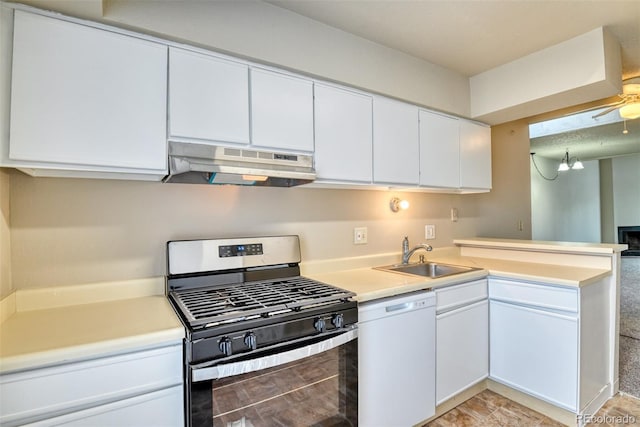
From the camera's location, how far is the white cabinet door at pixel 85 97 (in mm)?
1121

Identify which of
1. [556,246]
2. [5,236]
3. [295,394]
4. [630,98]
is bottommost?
[295,394]

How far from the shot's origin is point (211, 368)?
1.08 meters

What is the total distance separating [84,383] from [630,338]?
4330 millimetres

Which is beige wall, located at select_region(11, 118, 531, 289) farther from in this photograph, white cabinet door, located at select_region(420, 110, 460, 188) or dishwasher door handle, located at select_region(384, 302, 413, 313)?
dishwasher door handle, located at select_region(384, 302, 413, 313)

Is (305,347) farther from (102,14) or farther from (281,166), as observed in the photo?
(102,14)

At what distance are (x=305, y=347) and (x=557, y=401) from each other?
1.73 meters

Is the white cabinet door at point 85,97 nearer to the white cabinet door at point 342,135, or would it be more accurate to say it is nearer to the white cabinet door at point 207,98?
the white cabinet door at point 207,98

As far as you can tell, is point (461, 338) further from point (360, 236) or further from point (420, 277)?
point (360, 236)

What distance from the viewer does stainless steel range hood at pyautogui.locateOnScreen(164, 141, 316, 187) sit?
136 cm

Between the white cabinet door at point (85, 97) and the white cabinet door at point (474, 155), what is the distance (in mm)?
2168

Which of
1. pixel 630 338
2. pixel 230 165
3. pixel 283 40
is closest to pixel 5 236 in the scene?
pixel 230 165

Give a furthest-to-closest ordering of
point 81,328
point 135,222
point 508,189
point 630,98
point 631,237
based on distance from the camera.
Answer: point 631,237 < point 508,189 < point 630,98 < point 135,222 < point 81,328

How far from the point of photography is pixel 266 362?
3.84ft

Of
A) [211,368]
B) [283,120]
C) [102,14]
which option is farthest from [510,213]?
[102,14]
